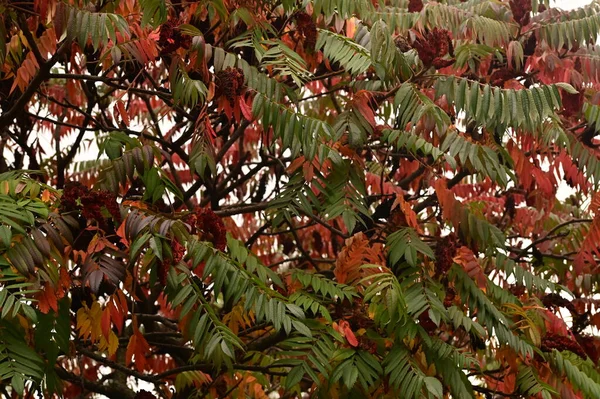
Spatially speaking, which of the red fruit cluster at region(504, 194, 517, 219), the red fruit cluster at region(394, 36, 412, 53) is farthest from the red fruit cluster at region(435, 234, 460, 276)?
the red fruit cluster at region(504, 194, 517, 219)

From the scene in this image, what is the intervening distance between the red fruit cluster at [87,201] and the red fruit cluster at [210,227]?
41 centimetres

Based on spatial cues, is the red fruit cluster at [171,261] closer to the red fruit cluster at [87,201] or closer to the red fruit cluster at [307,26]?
the red fruit cluster at [87,201]

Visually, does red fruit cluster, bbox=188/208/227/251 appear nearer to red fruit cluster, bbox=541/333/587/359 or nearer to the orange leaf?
the orange leaf

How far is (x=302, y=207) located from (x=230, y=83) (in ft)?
2.08

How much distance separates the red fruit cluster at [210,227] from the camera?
3.59 m

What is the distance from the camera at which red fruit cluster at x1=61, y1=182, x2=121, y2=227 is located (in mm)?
3174

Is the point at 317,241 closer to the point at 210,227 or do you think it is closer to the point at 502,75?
the point at 502,75

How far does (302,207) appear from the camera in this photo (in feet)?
13.6

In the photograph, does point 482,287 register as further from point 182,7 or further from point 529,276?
point 182,7

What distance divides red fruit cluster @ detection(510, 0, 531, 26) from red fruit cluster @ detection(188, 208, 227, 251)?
2.42 metres

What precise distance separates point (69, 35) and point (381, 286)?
1528 mm

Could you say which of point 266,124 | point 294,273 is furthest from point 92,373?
point 266,124

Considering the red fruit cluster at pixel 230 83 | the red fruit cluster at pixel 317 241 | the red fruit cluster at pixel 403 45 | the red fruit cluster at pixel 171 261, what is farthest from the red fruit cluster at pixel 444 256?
the red fruit cluster at pixel 317 241

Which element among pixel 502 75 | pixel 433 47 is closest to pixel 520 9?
pixel 502 75
